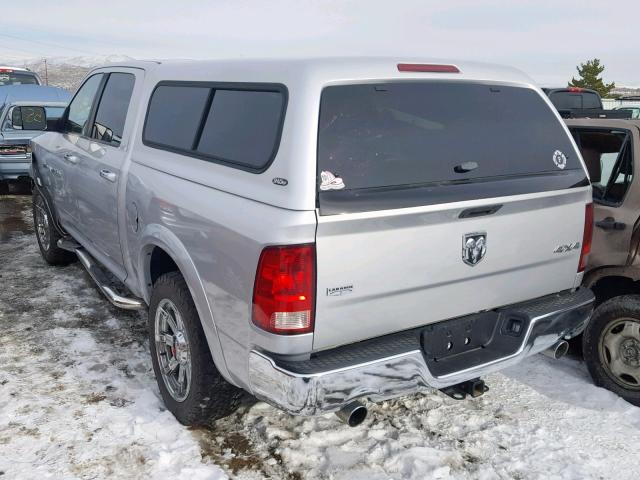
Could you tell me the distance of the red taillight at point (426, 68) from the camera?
281 centimetres

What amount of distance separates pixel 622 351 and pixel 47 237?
522 centimetres

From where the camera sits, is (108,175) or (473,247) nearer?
(473,247)

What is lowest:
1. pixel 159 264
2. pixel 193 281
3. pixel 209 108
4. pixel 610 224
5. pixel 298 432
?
pixel 298 432

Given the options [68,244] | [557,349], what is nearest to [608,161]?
[557,349]

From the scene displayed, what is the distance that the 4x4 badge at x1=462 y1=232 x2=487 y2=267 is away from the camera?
2723 millimetres

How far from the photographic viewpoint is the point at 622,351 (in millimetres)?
3658

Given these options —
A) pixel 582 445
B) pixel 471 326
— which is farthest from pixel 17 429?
pixel 582 445

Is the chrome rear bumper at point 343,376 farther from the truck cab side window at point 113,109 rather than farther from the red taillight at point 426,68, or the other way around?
the truck cab side window at point 113,109

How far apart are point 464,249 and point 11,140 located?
9.68m

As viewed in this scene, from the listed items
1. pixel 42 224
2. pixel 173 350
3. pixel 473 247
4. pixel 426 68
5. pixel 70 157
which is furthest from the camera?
pixel 42 224

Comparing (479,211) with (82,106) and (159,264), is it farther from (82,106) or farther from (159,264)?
(82,106)

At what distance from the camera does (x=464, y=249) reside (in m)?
2.72

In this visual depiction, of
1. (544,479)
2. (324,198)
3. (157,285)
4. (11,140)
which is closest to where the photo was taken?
(324,198)

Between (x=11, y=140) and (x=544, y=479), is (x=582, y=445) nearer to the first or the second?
(x=544, y=479)
